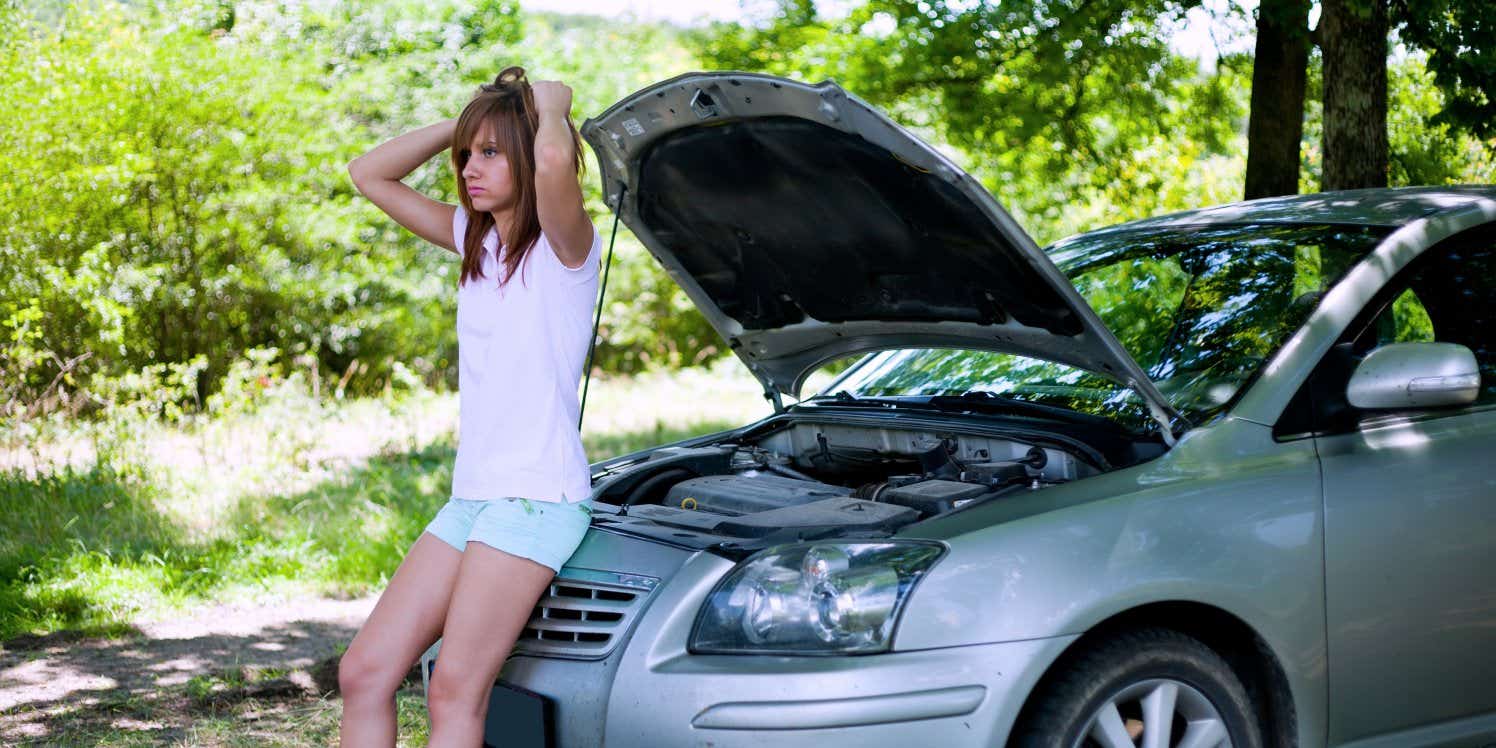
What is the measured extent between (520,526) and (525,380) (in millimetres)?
322

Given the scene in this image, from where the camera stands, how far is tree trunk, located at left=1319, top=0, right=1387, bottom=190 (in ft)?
22.8

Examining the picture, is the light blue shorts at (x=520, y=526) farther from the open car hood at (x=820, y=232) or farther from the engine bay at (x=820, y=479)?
the open car hood at (x=820, y=232)

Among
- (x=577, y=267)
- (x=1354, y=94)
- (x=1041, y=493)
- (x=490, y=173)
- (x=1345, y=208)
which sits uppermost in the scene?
(x=1354, y=94)

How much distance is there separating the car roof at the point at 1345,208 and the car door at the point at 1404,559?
0.91 ft

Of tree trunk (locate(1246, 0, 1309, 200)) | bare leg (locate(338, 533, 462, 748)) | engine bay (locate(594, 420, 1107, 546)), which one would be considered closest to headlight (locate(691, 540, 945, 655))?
engine bay (locate(594, 420, 1107, 546))

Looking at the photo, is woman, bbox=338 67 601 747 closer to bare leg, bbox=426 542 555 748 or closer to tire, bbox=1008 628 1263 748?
bare leg, bbox=426 542 555 748

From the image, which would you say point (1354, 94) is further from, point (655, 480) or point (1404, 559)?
point (655, 480)

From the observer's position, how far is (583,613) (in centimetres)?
323

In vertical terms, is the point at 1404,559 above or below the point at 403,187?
below

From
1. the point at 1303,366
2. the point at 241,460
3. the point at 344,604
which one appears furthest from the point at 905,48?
the point at 1303,366

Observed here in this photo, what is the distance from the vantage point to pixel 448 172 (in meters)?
18.1

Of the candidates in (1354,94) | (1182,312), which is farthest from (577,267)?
(1354,94)

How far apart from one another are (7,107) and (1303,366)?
10.4m

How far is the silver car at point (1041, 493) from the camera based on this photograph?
288cm
